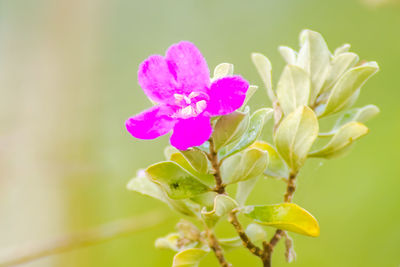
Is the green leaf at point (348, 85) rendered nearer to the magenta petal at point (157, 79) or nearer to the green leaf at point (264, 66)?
the green leaf at point (264, 66)

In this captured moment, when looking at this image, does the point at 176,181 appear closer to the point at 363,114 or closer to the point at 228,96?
the point at 228,96

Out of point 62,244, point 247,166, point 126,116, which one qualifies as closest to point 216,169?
point 247,166

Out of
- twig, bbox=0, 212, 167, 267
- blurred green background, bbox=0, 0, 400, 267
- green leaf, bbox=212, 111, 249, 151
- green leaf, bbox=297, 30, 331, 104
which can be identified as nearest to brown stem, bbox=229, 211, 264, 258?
green leaf, bbox=212, 111, 249, 151

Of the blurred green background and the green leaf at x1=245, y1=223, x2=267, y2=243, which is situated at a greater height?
the blurred green background

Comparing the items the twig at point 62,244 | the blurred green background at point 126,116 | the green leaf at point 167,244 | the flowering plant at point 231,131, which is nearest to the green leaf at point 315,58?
the flowering plant at point 231,131

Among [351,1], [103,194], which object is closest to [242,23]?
[351,1]

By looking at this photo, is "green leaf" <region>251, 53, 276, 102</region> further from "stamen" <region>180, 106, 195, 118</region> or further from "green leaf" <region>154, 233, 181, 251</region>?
"green leaf" <region>154, 233, 181, 251</region>

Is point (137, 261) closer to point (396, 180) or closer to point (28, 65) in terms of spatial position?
point (396, 180)
